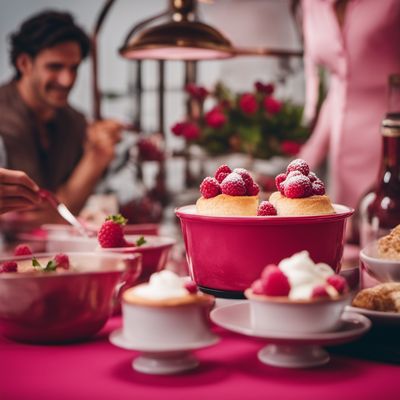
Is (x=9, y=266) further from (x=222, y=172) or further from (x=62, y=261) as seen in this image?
(x=222, y=172)

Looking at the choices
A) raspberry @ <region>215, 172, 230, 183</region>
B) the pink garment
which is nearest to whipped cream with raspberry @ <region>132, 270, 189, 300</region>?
raspberry @ <region>215, 172, 230, 183</region>

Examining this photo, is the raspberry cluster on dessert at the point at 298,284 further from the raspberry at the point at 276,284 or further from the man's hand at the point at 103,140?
the man's hand at the point at 103,140

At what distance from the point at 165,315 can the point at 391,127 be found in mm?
1212

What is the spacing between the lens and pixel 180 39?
2123 mm

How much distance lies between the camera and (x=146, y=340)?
Answer: 1.03 metres

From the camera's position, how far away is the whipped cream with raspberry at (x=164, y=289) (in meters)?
1.05

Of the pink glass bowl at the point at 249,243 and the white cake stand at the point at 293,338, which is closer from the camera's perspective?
the white cake stand at the point at 293,338

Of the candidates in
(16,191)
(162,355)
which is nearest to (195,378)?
(162,355)

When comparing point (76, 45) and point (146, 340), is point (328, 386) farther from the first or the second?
point (76, 45)

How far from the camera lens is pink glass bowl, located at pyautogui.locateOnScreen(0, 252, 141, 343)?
1162 mm

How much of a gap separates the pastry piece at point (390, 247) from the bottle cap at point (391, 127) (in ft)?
1.92

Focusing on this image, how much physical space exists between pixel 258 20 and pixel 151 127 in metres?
0.98

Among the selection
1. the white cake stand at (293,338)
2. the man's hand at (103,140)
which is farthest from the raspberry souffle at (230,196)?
the man's hand at (103,140)

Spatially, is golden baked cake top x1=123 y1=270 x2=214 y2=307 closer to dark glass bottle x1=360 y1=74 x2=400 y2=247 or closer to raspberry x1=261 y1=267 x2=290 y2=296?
raspberry x1=261 y1=267 x2=290 y2=296
